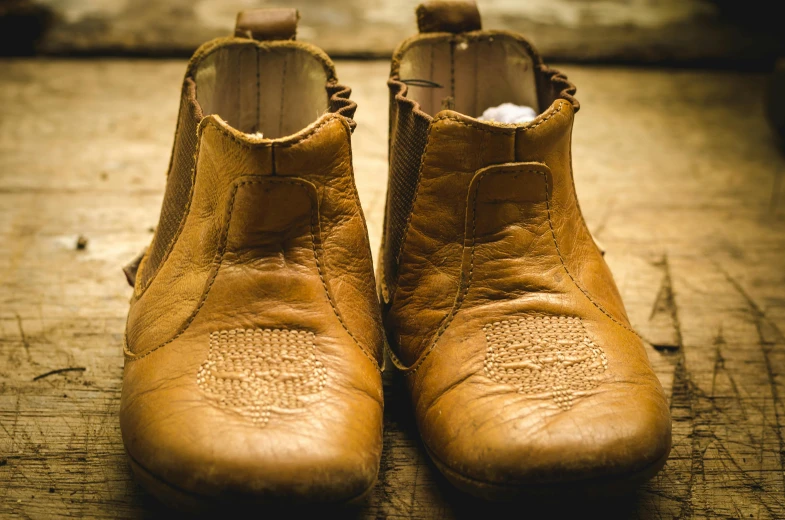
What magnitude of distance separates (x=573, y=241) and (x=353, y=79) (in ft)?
5.13

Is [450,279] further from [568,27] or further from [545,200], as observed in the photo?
[568,27]

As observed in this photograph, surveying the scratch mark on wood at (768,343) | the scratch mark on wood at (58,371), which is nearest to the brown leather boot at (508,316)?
the scratch mark on wood at (768,343)

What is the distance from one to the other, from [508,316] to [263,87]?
1.80 feet

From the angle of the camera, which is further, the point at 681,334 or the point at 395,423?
the point at 681,334

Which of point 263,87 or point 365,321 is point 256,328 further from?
point 263,87

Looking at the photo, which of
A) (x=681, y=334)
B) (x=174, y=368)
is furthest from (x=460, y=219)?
(x=681, y=334)

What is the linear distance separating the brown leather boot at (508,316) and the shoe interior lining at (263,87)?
0.43 feet

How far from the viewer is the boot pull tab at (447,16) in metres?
1.15

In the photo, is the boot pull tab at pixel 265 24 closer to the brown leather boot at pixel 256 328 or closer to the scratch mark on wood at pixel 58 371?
the brown leather boot at pixel 256 328

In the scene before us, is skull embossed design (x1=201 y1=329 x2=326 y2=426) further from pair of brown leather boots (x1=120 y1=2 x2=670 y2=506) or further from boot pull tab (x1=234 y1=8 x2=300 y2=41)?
boot pull tab (x1=234 y1=8 x2=300 y2=41)

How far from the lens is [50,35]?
259 cm

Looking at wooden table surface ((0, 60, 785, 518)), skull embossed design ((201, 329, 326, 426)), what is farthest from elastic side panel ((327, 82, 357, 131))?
wooden table surface ((0, 60, 785, 518))

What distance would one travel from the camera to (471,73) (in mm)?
1188

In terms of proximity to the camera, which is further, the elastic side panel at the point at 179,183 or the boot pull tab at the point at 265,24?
the boot pull tab at the point at 265,24
